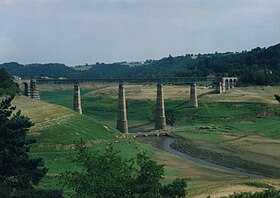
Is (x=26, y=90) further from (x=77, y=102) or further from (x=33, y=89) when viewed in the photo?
(x=77, y=102)

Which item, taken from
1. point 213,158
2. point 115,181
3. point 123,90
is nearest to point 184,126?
point 123,90

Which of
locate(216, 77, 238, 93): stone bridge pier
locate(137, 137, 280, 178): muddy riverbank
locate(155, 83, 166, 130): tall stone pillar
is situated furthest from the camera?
locate(216, 77, 238, 93): stone bridge pier

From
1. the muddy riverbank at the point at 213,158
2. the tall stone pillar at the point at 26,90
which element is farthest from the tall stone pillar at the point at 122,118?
the tall stone pillar at the point at 26,90

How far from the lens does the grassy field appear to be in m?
64.7

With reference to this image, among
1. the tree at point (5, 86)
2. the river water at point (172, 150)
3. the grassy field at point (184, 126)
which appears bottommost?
the river water at point (172, 150)

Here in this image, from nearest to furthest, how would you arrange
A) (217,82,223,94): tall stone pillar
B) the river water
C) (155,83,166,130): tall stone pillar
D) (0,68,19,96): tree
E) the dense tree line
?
the dense tree line → the river water → (0,68,19,96): tree → (155,83,166,130): tall stone pillar → (217,82,223,94): tall stone pillar

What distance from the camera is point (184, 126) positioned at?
113875 mm

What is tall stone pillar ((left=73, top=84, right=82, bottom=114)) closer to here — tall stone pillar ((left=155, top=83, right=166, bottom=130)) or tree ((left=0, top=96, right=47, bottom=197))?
tall stone pillar ((left=155, top=83, right=166, bottom=130))

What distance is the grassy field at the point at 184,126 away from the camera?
212 ft

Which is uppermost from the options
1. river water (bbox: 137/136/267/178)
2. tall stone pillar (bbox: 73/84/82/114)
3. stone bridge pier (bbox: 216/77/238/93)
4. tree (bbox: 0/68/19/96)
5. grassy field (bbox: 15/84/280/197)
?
tree (bbox: 0/68/19/96)

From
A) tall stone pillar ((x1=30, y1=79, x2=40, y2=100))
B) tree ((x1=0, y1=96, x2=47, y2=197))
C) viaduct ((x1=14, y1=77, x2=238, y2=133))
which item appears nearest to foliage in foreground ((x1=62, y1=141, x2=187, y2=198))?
tree ((x1=0, y1=96, x2=47, y2=197))

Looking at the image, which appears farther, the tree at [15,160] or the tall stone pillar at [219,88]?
the tall stone pillar at [219,88]

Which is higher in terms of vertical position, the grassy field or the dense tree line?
the dense tree line

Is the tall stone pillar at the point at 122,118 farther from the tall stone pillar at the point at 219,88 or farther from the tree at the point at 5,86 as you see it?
the tall stone pillar at the point at 219,88
